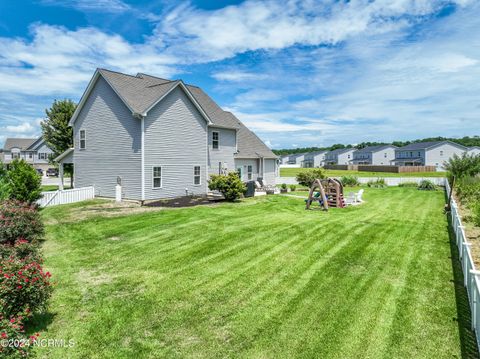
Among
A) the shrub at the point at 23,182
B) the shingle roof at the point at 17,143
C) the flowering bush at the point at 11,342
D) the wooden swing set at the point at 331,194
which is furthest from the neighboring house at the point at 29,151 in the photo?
the flowering bush at the point at 11,342

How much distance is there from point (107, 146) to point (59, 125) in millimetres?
11601

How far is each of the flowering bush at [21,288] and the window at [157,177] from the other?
49.7 ft

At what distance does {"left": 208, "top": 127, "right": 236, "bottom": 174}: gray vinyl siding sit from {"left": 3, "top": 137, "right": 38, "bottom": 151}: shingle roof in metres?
66.8

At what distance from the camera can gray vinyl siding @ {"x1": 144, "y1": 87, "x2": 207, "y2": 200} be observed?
65.9 feet

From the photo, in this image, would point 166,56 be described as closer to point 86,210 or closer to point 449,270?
point 86,210

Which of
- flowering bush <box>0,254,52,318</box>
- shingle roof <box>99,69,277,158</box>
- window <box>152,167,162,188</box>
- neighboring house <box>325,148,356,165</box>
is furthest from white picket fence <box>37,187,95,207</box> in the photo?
neighboring house <box>325,148,356,165</box>

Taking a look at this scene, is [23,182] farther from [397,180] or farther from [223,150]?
[397,180]

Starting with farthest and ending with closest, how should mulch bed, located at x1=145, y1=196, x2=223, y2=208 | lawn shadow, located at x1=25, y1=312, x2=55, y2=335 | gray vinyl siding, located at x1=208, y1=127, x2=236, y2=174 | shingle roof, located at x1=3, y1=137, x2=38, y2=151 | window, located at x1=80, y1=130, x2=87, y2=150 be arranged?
shingle roof, located at x1=3, y1=137, x2=38, y2=151
gray vinyl siding, located at x1=208, y1=127, x2=236, y2=174
window, located at x1=80, y1=130, x2=87, y2=150
mulch bed, located at x1=145, y1=196, x2=223, y2=208
lawn shadow, located at x1=25, y1=312, x2=55, y2=335

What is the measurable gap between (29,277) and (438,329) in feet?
22.2

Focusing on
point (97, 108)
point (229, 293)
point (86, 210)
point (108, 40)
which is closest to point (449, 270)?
point (229, 293)

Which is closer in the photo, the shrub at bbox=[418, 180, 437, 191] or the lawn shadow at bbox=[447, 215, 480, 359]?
the lawn shadow at bbox=[447, 215, 480, 359]

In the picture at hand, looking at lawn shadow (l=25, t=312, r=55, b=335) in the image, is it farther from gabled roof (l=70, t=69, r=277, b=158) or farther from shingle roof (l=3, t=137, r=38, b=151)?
shingle roof (l=3, t=137, r=38, b=151)

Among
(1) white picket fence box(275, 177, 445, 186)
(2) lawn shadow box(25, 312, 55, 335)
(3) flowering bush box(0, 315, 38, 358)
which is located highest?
(1) white picket fence box(275, 177, 445, 186)

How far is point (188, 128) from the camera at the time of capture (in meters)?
22.7
